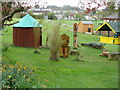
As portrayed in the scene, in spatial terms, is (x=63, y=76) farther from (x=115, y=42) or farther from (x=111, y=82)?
(x=115, y=42)

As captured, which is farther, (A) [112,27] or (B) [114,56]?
(A) [112,27]

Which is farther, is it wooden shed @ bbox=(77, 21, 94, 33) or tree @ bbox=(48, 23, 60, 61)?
wooden shed @ bbox=(77, 21, 94, 33)

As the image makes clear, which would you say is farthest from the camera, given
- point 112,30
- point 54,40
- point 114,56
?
point 112,30

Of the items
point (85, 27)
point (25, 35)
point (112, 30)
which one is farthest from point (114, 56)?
point (85, 27)

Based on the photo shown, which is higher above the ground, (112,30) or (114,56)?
(112,30)

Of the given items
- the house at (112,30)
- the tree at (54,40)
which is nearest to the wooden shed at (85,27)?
the house at (112,30)

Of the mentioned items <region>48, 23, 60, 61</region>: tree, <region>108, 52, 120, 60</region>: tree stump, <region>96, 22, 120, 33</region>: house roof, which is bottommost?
<region>108, 52, 120, 60</region>: tree stump

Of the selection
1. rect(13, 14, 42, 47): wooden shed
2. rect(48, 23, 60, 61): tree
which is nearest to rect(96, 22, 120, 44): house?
rect(13, 14, 42, 47): wooden shed

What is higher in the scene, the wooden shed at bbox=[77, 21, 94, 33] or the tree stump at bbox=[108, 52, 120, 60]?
the wooden shed at bbox=[77, 21, 94, 33]

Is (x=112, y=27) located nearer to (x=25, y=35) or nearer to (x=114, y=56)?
(x=114, y=56)

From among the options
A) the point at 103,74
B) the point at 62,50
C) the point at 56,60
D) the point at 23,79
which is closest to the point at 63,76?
the point at 103,74

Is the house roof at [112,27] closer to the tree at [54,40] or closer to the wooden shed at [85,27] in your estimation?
the tree at [54,40]

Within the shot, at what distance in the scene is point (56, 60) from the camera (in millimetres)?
9195

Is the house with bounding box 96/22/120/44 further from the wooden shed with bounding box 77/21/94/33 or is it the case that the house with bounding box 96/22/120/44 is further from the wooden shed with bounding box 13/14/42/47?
the wooden shed with bounding box 77/21/94/33
